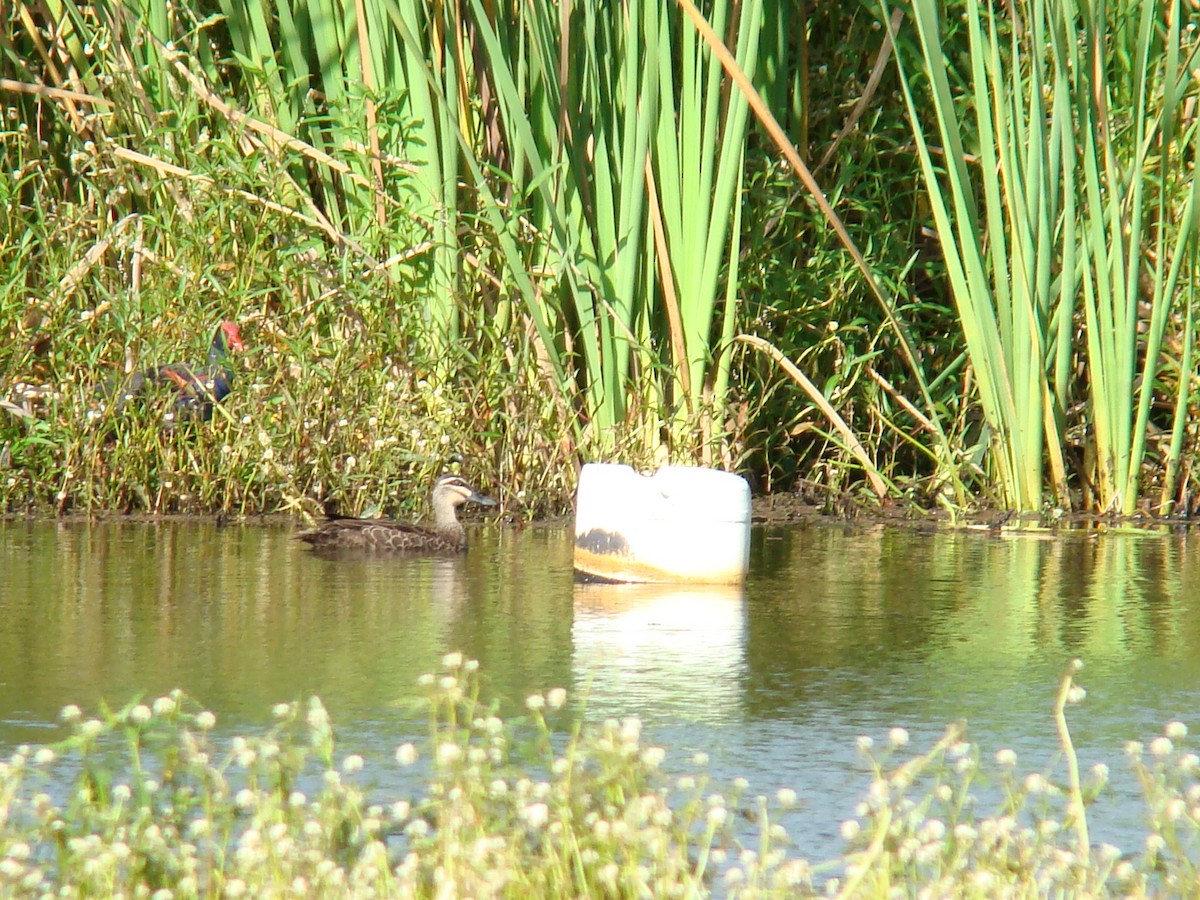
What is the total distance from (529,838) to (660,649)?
6.66 ft

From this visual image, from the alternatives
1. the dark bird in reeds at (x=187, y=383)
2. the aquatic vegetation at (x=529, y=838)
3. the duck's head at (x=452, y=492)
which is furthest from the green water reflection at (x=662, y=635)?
the dark bird in reeds at (x=187, y=383)

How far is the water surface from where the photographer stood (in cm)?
445

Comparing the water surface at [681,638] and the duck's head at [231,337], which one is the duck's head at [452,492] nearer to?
the water surface at [681,638]

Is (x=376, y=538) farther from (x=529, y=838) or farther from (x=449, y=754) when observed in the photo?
(x=449, y=754)

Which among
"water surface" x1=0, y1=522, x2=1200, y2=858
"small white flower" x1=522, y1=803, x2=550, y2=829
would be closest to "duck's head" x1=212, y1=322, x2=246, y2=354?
"water surface" x1=0, y1=522, x2=1200, y2=858

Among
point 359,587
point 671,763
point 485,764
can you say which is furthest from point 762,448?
point 485,764

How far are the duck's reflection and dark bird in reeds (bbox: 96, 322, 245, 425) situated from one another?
244cm

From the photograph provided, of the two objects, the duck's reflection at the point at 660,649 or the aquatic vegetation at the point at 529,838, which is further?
the duck's reflection at the point at 660,649

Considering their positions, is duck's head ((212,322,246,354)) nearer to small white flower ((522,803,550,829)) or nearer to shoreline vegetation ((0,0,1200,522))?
shoreline vegetation ((0,0,1200,522))

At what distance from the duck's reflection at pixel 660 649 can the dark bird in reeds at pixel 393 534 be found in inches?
37.9

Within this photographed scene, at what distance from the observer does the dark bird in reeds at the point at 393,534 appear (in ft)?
24.3

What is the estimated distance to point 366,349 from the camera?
8469mm

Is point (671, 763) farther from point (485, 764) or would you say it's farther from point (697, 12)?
point (697, 12)

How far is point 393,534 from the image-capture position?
7559mm
